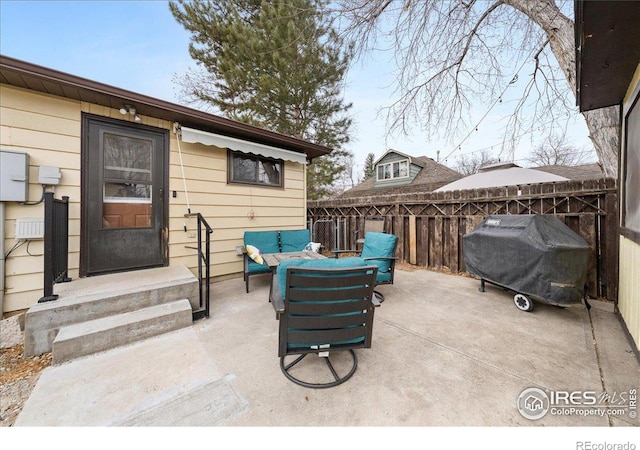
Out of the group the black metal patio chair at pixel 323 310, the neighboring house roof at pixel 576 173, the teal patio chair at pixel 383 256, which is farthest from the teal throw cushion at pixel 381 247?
the neighboring house roof at pixel 576 173

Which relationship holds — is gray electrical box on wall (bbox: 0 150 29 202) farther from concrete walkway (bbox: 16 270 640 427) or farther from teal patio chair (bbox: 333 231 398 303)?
teal patio chair (bbox: 333 231 398 303)

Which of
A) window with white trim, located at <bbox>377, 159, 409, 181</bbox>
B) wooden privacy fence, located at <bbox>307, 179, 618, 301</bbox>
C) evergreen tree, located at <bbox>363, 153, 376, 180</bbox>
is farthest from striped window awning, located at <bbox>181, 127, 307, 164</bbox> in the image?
evergreen tree, located at <bbox>363, 153, 376, 180</bbox>

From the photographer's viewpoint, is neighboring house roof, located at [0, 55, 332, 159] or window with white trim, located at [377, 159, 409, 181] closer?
neighboring house roof, located at [0, 55, 332, 159]

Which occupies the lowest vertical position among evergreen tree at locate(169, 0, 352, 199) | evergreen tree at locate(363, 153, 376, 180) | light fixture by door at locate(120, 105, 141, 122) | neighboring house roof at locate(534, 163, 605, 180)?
light fixture by door at locate(120, 105, 141, 122)

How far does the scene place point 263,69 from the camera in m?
6.84

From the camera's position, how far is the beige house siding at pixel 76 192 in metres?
2.69

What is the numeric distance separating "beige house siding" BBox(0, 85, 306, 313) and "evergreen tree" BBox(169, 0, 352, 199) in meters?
3.44

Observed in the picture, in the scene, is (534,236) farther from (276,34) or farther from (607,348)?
(276,34)

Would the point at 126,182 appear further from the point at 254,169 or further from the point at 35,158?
the point at 254,169

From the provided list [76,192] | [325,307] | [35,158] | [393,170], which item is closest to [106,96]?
[35,158]

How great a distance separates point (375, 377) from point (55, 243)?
3.43 metres

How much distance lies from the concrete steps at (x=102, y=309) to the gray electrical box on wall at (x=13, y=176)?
3.64 feet

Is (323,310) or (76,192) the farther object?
(76,192)

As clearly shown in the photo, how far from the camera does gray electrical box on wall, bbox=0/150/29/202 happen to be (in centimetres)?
255
